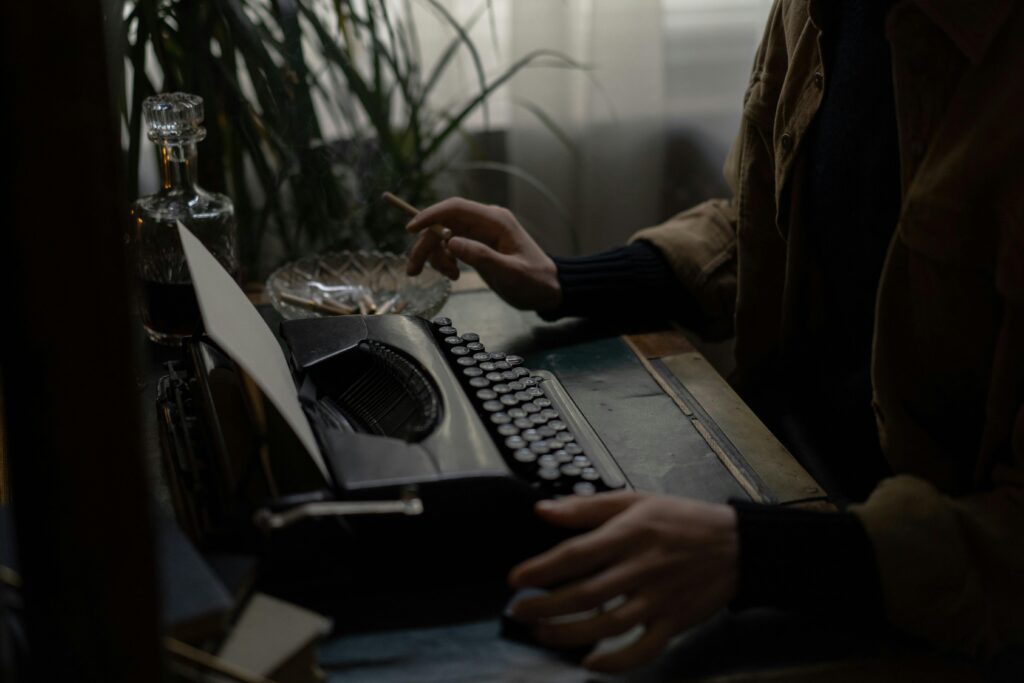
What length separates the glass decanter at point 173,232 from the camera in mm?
1178

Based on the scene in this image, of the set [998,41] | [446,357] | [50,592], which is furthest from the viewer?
[446,357]

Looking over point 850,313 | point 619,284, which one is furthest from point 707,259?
point 850,313

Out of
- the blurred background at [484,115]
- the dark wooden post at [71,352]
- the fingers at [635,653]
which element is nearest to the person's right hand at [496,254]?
the blurred background at [484,115]

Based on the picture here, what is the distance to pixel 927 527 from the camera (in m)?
0.81

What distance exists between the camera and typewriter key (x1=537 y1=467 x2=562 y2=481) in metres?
0.85

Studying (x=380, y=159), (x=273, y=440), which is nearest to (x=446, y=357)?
(x=273, y=440)

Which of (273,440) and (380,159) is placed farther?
(380,159)

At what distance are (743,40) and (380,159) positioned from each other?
2.29 ft

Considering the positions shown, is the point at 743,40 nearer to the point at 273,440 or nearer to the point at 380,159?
the point at 380,159

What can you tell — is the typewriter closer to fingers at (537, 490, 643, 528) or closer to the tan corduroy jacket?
fingers at (537, 490, 643, 528)

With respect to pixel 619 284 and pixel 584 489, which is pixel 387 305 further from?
pixel 584 489

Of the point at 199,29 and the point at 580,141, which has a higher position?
the point at 199,29

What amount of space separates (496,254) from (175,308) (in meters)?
0.36

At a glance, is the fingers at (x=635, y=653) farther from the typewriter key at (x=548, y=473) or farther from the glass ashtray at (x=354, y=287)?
the glass ashtray at (x=354, y=287)
